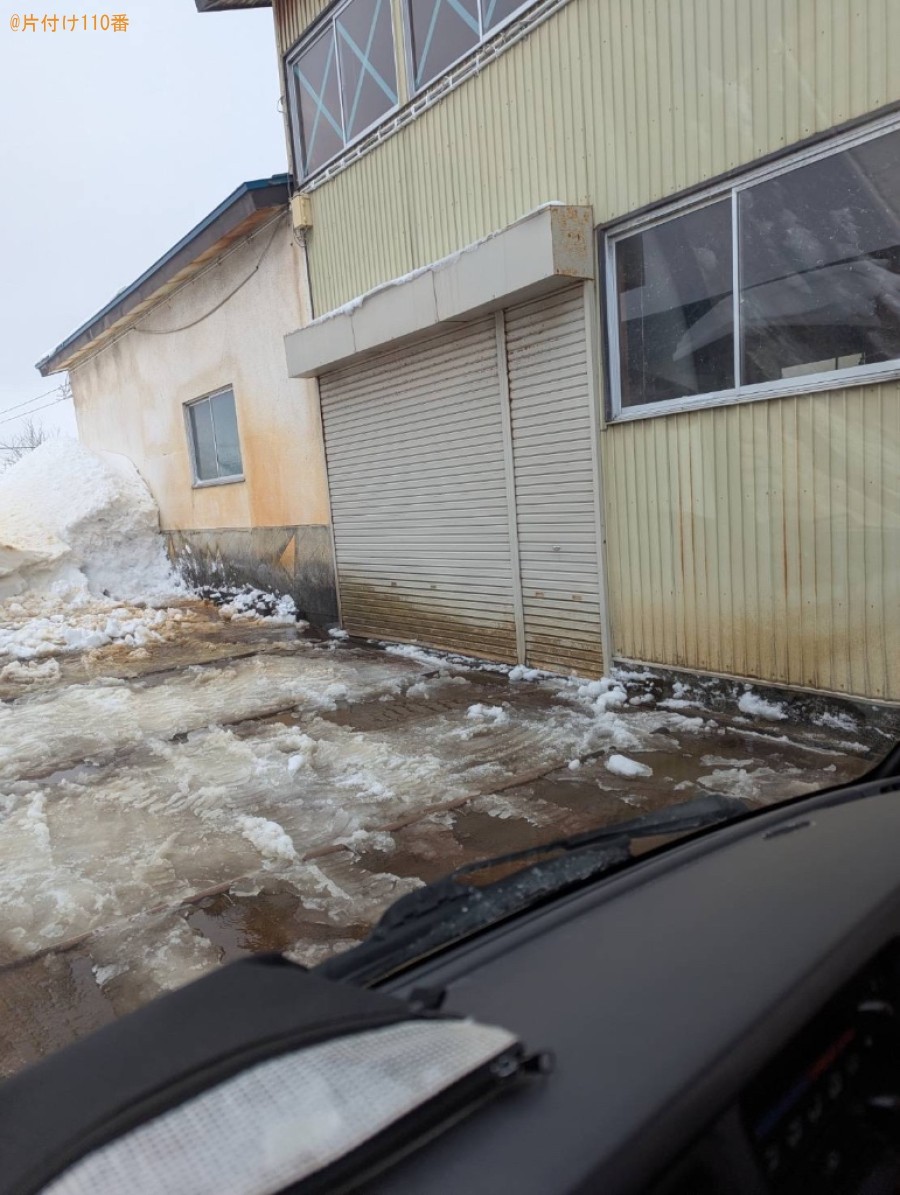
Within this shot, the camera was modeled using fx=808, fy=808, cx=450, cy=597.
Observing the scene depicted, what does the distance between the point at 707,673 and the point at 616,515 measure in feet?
4.32

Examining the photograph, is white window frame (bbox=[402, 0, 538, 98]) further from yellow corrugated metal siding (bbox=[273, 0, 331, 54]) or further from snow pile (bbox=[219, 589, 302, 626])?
snow pile (bbox=[219, 589, 302, 626])

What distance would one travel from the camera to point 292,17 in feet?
29.2

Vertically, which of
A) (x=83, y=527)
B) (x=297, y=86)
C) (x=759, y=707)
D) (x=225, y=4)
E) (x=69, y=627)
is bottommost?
(x=759, y=707)

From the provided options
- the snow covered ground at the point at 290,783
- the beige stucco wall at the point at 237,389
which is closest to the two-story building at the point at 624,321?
the snow covered ground at the point at 290,783

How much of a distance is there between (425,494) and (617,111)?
363cm

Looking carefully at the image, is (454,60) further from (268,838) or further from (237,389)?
(268,838)

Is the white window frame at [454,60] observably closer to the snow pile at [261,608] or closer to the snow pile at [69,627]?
the snow pile at [261,608]

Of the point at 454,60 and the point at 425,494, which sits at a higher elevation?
the point at 454,60

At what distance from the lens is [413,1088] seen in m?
0.93

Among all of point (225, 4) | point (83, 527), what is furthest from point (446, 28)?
point (83, 527)

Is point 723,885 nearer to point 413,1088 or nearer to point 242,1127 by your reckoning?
point 413,1088

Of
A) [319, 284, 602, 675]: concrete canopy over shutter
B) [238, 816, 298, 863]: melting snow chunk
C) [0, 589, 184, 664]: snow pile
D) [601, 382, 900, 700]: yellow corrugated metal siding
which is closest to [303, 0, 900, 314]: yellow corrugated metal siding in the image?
[319, 284, 602, 675]: concrete canopy over shutter

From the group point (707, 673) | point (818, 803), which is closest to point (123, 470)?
point (707, 673)

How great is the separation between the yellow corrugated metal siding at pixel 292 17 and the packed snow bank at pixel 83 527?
7.62 metres
